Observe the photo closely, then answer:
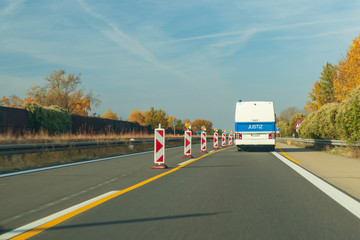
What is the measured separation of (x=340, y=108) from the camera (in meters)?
20.2

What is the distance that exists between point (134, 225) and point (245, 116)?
19550 mm

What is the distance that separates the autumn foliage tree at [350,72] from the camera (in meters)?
38.6

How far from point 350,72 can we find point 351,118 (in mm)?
22430

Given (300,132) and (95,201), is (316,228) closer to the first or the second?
(95,201)

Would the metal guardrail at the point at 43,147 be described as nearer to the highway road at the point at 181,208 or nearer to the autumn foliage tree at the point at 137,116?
the highway road at the point at 181,208

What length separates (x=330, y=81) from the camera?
7219cm

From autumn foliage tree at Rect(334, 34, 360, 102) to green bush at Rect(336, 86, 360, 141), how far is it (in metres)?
19.5

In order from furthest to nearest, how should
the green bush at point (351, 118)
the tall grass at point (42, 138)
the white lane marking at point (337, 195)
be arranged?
the green bush at point (351, 118) < the tall grass at point (42, 138) < the white lane marking at point (337, 195)

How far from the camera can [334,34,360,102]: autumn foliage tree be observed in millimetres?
38562

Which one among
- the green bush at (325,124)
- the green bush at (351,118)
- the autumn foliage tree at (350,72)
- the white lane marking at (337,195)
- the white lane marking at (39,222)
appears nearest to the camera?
the white lane marking at (39,222)

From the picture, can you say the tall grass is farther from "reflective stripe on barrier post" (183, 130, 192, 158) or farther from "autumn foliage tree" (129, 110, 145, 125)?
"autumn foliage tree" (129, 110, 145, 125)

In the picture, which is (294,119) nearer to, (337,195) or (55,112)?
(55,112)

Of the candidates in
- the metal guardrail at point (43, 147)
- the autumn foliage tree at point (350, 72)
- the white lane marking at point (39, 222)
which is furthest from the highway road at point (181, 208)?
the autumn foliage tree at point (350, 72)

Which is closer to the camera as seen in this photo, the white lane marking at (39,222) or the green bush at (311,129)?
the white lane marking at (39,222)
